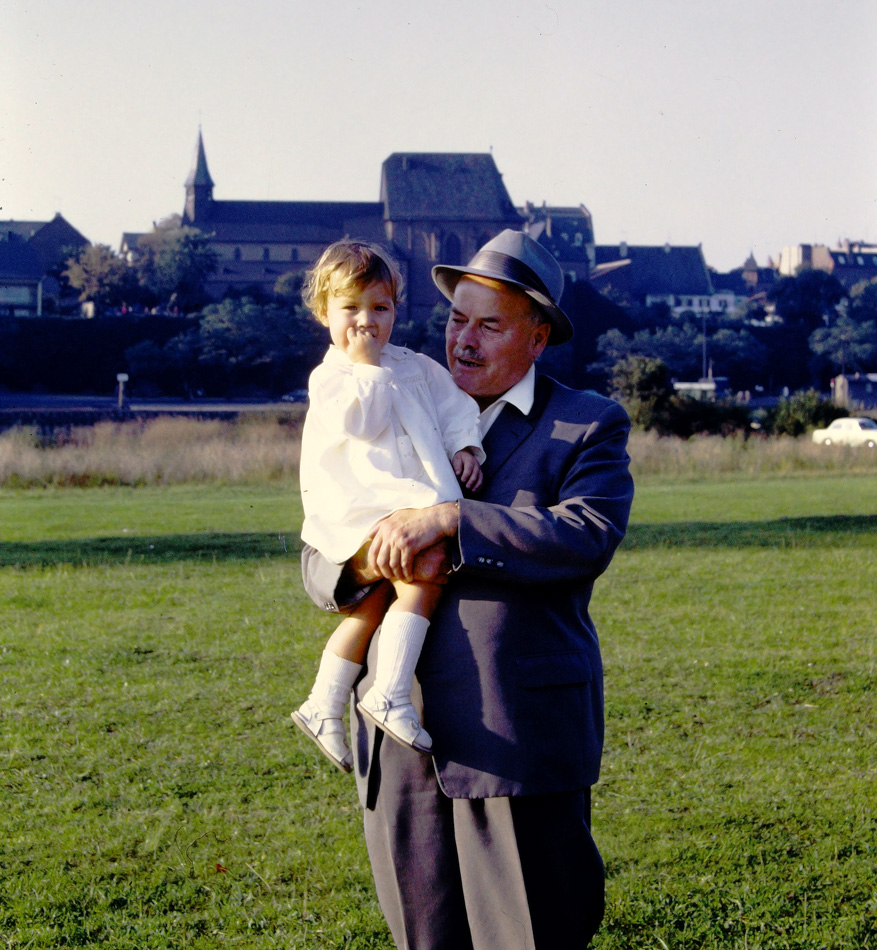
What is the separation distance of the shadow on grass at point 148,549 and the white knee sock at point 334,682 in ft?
30.1

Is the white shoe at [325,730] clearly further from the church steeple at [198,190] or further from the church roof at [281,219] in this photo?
the church steeple at [198,190]

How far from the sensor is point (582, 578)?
8.08 ft

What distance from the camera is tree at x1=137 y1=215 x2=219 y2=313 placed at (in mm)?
76125

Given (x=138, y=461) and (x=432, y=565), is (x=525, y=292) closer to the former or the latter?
(x=432, y=565)

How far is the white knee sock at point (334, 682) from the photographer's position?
2.66 m

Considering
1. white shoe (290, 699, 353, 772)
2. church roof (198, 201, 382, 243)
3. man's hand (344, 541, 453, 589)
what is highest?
church roof (198, 201, 382, 243)

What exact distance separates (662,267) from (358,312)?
11450 cm

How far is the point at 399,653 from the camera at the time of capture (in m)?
2.43

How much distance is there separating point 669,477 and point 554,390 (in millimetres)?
20432

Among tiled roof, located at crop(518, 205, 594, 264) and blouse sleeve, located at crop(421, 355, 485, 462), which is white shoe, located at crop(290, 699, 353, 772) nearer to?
blouse sleeve, located at crop(421, 355, 485, 462)

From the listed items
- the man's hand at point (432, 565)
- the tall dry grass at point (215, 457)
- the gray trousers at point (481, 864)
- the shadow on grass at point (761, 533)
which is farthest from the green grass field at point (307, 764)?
the tall dry grass at point (215, 457)

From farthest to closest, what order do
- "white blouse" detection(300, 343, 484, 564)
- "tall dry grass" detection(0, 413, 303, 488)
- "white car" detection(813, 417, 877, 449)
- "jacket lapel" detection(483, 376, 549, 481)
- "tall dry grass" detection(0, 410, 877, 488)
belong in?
1. "white car" detection(813, 417, 877, 449)
2. "tall dry grass" detection(0, 410, 877, 488)
3. "tall dry grass" detection(0, 413, 303, 488)
4. "jacket lapel" detection(483, 376, 549, 481)
5. "white blouse" detection(300, 343, 484, 564)

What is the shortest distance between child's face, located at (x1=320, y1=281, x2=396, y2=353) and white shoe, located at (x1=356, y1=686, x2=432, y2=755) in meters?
0.83

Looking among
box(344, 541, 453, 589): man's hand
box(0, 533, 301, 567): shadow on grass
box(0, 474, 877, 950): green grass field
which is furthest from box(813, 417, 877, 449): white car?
box(344, 541, 453, 589): man's hand
